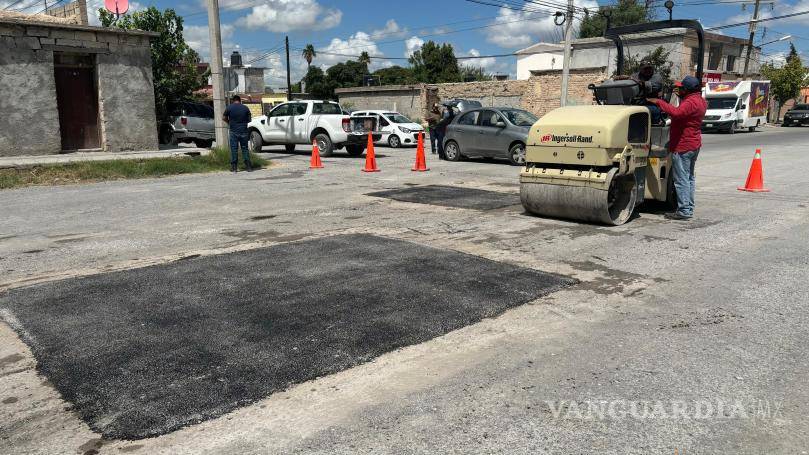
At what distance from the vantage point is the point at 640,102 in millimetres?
8469

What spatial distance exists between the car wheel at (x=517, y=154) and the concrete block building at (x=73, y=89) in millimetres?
11010

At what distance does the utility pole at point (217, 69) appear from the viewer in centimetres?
1573

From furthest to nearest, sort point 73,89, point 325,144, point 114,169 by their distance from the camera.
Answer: point 325,144 < point 73,89 < point 114,169

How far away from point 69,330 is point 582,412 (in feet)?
11.5

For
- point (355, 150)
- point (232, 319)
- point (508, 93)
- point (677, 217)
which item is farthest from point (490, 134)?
point (508, 93)

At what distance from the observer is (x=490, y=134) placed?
16.5 meters

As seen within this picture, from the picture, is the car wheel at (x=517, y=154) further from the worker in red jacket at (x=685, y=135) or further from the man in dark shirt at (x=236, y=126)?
the worker in red jacket at (x=685, y=135)

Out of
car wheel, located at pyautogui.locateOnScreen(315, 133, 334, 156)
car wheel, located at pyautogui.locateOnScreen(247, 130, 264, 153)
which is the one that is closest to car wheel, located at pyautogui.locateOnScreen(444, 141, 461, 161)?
car wheel, located at pyautogui.locateOnScreen(315, 133, 334, 156)

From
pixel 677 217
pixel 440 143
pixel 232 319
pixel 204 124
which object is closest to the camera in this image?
pixel 232 319

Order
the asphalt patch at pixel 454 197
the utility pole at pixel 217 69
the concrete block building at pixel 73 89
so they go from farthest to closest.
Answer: the utility pole at pixel 217 69 < the concrete block building at pixel 73 89 < the asphalt patch at pixel 454 197

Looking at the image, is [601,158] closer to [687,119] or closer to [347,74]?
[687,119]

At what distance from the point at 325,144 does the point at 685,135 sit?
12.8 meters

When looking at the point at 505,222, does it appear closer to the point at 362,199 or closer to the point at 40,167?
the point at 362,199

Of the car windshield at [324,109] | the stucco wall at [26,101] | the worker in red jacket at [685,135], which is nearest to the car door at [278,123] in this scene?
the car windshield at [324,109]
